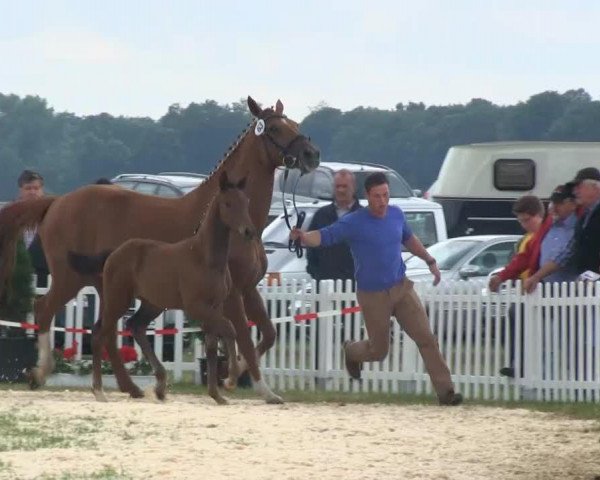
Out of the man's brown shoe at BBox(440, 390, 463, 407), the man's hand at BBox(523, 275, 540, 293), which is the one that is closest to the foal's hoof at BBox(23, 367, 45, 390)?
the man's brown shoe at BBox(440, 390, 463, 407)

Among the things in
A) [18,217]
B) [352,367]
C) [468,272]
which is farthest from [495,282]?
[468,272]

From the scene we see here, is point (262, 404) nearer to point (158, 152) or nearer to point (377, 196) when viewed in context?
point (377, 196)

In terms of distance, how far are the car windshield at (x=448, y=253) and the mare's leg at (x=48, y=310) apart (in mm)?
8068

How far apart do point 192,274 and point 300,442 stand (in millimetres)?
2923

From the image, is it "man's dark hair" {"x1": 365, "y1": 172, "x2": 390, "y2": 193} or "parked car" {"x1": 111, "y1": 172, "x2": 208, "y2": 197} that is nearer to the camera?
"man's dark hair" {"x1": 365, "y1": 172, "x2": 390, "y2": 193}

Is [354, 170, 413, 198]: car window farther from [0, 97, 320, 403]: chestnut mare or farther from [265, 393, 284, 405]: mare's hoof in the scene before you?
[265, 393, 284, 405]: mare's hoof

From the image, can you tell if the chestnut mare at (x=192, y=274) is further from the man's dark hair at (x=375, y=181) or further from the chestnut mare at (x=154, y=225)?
the man's dark hair at (x=375, y=181)

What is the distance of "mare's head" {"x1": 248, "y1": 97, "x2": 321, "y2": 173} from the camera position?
14.8 meters

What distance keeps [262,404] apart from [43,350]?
2.37m

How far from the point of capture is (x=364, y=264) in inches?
591

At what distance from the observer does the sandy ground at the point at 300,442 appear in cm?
1059

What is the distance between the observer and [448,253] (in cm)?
2353

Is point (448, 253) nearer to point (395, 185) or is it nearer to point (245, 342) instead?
point (395, 185)

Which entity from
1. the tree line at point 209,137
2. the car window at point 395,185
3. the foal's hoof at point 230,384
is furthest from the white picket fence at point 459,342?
the tree line at point 209,137
